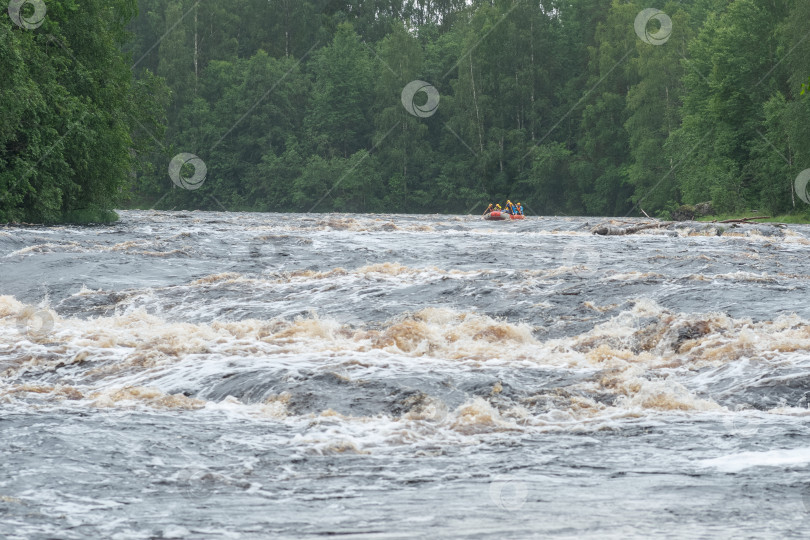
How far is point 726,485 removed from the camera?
609 centimetres

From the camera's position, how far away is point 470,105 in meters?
61.4

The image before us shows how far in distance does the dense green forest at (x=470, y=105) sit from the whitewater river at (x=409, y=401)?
21.0m

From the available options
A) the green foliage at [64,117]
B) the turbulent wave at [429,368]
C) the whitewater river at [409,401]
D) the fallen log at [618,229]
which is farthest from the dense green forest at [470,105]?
the turbulent wave at [429,368]

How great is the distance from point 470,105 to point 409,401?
54540 mm

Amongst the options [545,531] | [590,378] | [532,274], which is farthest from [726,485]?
[532,274]

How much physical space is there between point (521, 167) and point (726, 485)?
2186 inches

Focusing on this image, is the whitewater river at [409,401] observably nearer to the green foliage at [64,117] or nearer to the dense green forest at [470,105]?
the green foliage at [64,117]

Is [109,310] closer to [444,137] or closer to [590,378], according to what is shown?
[590,378]

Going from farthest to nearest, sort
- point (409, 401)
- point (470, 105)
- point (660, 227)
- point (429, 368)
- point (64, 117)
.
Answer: point (470, 105)
point (660, 227)
point (64, 117)
point (429, 368)
point (409, 401)

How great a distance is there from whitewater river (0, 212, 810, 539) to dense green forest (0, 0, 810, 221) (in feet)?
68.8

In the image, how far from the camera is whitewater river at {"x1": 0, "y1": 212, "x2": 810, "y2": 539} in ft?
18.5

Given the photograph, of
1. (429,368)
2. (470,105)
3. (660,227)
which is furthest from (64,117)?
(470,105)

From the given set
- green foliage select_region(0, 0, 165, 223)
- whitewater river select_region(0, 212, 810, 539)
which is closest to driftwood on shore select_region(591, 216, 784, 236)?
whitewater river select_region(0, 212, 810, 539)

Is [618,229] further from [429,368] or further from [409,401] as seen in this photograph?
[409,401]
